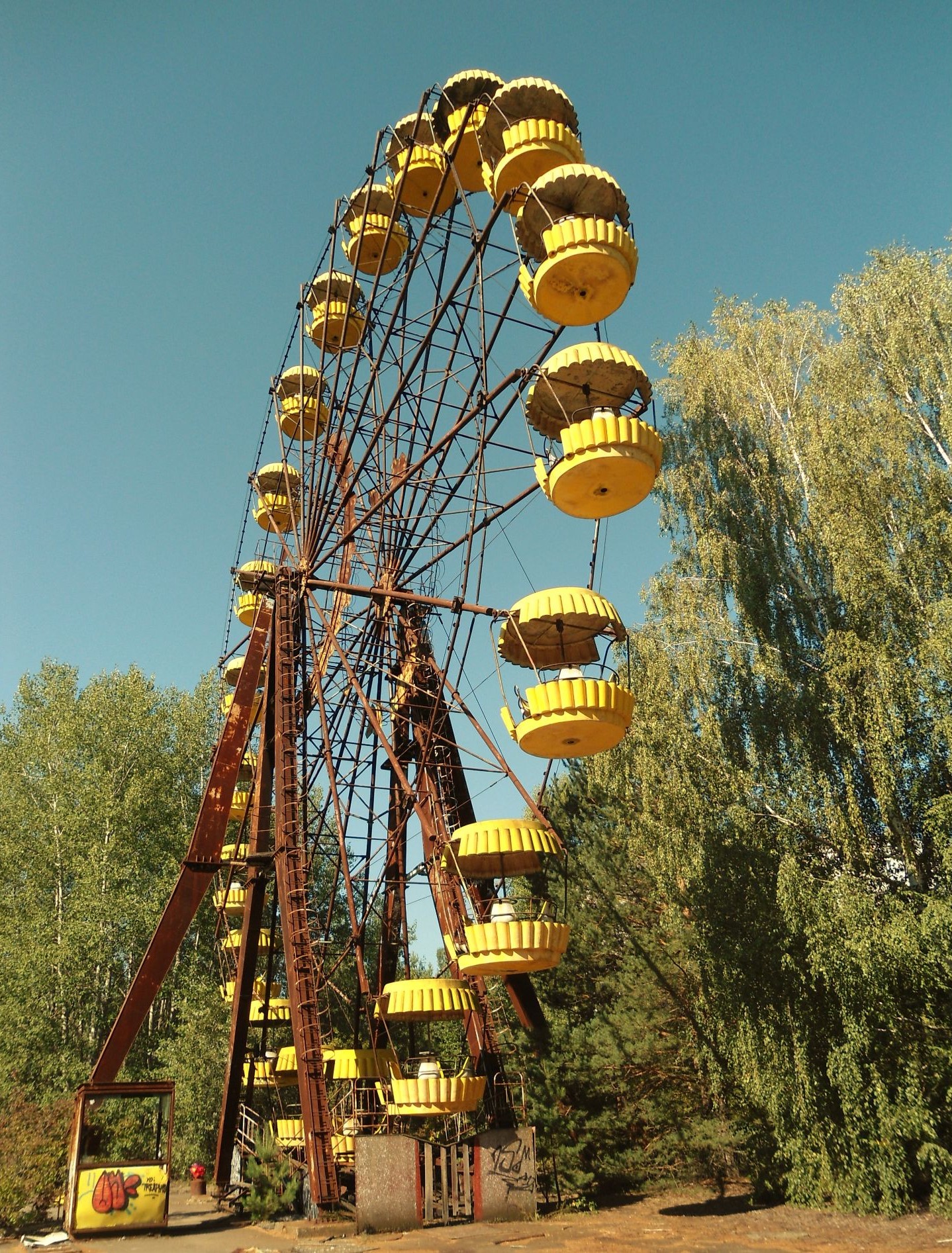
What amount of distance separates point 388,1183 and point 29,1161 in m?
5.09

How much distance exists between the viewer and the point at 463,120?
1522cm

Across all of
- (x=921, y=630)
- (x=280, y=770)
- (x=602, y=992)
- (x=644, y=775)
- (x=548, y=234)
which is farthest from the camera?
(x=602, y=992)

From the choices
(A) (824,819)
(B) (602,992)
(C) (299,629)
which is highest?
(C) (299,629)

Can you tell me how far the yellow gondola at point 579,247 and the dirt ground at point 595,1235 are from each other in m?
11.6

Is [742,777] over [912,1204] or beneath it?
over

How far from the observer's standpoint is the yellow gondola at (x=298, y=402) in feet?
69.1

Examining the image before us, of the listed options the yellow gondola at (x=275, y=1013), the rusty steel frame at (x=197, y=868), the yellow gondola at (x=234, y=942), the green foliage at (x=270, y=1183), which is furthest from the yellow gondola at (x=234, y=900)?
the green foliage at (x=270, y=1183)

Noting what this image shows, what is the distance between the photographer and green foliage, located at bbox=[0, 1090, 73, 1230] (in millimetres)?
12875

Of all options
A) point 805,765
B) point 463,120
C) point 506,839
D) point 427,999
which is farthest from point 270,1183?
point 463,120

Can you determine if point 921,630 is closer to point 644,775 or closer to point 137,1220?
point 644,775

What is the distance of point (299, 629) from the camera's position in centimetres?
1767

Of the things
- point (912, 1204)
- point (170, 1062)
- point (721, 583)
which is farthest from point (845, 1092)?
point (170, 1062)

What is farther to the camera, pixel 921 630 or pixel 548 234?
pixel 921 630

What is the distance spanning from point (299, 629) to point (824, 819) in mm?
9726
